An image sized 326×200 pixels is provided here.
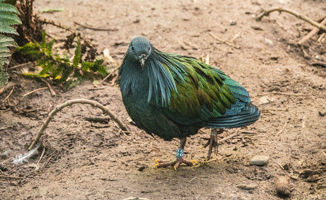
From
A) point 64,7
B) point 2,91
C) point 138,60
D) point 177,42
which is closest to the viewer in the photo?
point 138,60

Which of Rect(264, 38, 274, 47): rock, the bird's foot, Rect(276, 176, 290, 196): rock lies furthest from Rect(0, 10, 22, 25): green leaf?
Rect(264, 38, 274, 47): rock

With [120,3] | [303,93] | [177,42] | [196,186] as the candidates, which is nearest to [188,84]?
[196,186]

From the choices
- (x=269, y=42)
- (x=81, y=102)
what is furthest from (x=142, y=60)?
(x=269, y=42)

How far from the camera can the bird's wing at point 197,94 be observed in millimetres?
3830

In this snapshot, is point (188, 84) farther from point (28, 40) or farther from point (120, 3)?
point (120, 3)

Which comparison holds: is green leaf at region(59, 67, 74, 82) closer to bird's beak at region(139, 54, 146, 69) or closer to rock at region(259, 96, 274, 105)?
bird's beak at region(139, 54, 146, 69)

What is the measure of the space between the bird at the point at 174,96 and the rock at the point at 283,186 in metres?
0.77

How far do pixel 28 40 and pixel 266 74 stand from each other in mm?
3973

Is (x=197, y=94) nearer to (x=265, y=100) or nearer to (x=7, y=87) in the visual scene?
(x=265, y=100)

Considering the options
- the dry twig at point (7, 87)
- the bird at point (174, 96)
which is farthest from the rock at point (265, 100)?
the dry twig at point (7, 87)

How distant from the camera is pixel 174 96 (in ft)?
12.4

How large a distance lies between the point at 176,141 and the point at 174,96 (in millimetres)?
1321

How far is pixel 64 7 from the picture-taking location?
7.12 metres

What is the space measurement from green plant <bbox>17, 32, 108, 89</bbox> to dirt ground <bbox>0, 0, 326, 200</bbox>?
0.21 meters
